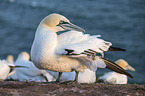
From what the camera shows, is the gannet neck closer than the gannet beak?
Yes

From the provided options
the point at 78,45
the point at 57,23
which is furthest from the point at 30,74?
the point at 78,45

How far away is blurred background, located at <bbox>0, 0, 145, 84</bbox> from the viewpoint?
1616 cm

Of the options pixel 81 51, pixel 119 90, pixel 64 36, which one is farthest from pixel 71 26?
pixel 119 90

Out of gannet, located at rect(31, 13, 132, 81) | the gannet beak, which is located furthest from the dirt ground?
the gannet beak

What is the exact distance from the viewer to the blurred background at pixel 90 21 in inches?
636

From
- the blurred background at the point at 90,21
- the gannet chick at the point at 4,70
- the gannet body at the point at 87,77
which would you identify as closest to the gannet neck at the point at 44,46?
the gannet body at the point at 87,77

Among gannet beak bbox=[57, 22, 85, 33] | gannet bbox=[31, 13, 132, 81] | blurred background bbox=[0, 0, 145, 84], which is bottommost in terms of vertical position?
gannet bbox=[31, 13, 132, 81]

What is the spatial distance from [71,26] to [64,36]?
302mm

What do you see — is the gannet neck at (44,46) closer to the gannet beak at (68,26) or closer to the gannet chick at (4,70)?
the gannet beak at (68,26)

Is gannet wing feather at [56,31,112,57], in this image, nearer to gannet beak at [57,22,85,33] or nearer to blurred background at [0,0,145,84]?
gannet beak at [57,22,85,33]

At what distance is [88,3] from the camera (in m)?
23.8

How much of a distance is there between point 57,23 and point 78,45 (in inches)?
30.3

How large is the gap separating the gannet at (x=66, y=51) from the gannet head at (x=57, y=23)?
3 centimetres

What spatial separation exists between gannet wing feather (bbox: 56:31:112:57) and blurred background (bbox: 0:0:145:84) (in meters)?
7.66
